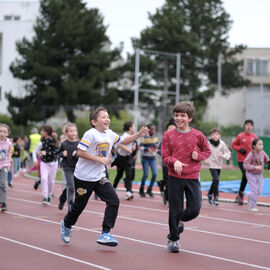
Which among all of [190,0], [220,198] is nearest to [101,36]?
[190,0]

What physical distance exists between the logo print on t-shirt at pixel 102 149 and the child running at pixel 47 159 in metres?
6.06

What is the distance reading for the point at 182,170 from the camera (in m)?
7.63

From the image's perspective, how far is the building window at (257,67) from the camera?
241 ft

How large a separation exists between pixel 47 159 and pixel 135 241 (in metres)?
5.91

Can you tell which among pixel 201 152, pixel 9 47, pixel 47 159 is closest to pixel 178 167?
pixel 201 152

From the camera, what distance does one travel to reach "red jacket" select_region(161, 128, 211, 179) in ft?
25.1

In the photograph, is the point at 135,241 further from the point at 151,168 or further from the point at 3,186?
the point at 151,168

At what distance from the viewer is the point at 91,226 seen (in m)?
10.1

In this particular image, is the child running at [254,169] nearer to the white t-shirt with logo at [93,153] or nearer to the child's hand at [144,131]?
the child's hand at [144,131]

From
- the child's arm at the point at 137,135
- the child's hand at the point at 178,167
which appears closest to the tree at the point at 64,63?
the child's arm at the point at 137,135

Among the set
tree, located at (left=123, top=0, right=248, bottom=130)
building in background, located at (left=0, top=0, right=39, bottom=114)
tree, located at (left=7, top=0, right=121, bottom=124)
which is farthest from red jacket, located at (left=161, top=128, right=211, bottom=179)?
building in background, located at (left=0, top=0, right=39, bottom=114)

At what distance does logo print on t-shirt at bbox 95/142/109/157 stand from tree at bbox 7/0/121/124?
40425mm

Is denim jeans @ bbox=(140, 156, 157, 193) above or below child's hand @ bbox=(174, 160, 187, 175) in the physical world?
below

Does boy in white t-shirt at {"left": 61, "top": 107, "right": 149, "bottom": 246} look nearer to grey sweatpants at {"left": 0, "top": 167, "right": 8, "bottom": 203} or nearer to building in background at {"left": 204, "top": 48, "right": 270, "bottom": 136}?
grey sweatpants at {"left": 0, "top": 167, "right": 8, "bottom": 203}
